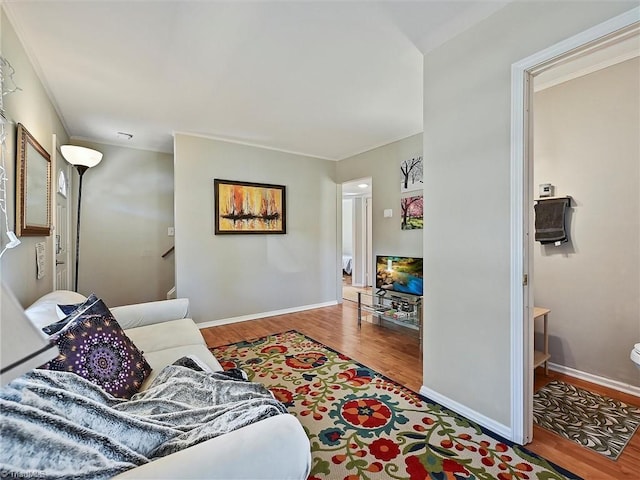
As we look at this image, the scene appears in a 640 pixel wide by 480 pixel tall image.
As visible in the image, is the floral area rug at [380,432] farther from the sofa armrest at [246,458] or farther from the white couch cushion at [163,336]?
the sofa armrest at [246,458]

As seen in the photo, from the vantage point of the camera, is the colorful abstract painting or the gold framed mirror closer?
the gold framed mirror

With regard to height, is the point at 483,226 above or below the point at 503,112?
below

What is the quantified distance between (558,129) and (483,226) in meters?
1.54

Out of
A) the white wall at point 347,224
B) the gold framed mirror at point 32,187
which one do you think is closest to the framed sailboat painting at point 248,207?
the gold framed mirror at point 32,187

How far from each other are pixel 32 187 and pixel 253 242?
97.5 inches

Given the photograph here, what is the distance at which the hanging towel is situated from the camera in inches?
97.4

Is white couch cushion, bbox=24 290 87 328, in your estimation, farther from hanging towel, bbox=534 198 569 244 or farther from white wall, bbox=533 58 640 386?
white wall, bbox=533 58 640 386

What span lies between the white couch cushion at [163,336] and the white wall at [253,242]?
1.39m

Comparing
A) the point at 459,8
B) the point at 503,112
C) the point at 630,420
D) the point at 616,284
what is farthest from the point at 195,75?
the point at 630,420

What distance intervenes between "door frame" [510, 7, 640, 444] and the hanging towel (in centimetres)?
114

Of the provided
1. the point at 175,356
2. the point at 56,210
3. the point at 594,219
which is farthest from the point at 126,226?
the point at 594,219

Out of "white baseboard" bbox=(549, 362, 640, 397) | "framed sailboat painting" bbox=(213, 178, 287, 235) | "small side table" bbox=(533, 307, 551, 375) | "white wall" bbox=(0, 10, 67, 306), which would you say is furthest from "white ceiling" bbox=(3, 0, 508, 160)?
"white baseboard" bbox=(549, 362, 640, 397)

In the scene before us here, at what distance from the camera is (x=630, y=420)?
6.18 feet

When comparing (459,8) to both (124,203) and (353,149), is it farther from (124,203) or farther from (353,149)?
(124,203)
